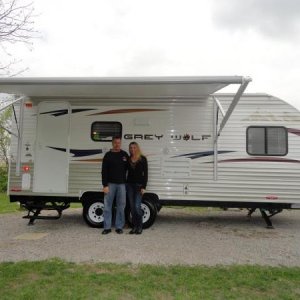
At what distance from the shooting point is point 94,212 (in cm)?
909

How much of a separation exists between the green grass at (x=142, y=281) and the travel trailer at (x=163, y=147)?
2945mm

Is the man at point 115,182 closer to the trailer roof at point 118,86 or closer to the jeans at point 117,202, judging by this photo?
the jeans at point 117,202

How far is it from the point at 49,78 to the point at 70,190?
2673 millimetres

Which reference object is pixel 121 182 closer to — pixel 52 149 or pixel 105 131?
pixel 105 131

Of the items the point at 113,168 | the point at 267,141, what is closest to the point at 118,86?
the point at 113,168

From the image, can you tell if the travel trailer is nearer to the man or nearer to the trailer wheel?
the trailer wheel

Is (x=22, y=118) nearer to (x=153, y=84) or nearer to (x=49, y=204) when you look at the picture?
(x=49, y=204)

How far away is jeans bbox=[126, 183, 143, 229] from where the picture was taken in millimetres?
8422

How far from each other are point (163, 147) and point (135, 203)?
4.44 ft

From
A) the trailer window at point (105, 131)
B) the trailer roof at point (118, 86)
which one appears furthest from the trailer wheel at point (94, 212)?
the trailer roof at point (118, 86)

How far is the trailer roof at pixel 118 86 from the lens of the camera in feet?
23.0

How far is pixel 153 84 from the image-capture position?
7289 millimetres

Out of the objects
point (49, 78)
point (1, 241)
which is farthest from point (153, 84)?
point (1, 241)

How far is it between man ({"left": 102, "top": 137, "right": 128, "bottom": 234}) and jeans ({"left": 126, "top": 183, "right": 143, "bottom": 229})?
14 centimetres
